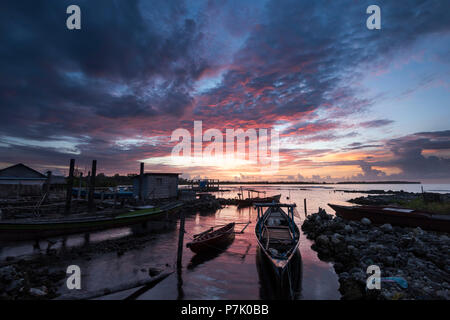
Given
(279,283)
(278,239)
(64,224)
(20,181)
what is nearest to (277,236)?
(278,239)

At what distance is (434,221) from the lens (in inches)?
612

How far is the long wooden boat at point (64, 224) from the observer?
15.9 metres

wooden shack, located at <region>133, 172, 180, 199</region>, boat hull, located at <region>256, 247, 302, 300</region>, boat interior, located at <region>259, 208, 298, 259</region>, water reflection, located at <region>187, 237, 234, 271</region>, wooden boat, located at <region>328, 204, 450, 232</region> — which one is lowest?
water reflection, located at <region>187, 237, 234, 271</region>

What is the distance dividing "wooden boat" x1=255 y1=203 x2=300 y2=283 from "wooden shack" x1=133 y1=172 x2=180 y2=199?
23.2m

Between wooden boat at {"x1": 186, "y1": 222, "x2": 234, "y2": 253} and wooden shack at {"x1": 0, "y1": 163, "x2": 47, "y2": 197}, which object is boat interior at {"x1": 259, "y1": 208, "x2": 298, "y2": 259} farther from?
wooden shack at {"x1": 0, "y1": 163, "x2": 47, "y2": 197}

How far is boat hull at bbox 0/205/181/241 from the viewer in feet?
52.1

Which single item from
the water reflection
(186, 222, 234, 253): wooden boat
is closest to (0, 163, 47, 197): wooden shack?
(186, 222, 234, 253): wooden boat

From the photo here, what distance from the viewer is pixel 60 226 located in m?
17.8

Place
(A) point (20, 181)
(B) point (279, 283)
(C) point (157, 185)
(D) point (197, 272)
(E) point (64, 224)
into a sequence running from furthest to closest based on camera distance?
(A) point (20, 181) → (C) point (157, 185) → (E) point (64, 224) → (D) point (197, 272) → (B) point (279, 283)

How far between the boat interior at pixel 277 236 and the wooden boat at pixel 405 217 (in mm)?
9302

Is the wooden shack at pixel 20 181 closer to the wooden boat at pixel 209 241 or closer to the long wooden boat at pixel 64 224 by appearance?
the long wooden boat at pixel 64 224

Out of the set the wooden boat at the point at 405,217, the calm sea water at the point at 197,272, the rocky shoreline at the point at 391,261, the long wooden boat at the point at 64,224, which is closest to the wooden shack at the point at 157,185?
the long wooden boat at the point at 64,224

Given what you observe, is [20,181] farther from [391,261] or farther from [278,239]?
[391,261]

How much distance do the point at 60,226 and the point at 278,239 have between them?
2011 cm
